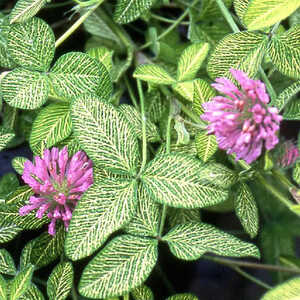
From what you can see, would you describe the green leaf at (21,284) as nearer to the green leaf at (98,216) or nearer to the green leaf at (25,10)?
the green leaf at (98,216)

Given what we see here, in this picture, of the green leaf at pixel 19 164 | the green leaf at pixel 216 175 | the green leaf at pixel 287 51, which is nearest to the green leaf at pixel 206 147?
the green leaf at pixel 216 175

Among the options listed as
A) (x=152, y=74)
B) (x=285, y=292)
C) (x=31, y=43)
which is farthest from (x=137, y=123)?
(x=285, y=292)

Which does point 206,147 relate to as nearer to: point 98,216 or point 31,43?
point 98,216

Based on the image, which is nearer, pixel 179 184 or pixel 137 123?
pixel 179 184

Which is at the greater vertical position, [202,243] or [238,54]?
[238,54]

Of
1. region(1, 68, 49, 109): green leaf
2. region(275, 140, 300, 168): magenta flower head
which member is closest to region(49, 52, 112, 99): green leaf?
region(1, 68, 49, 109): green leaf

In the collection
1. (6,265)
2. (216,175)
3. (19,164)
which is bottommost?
(6,265)

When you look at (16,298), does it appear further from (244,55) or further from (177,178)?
(244,55)
